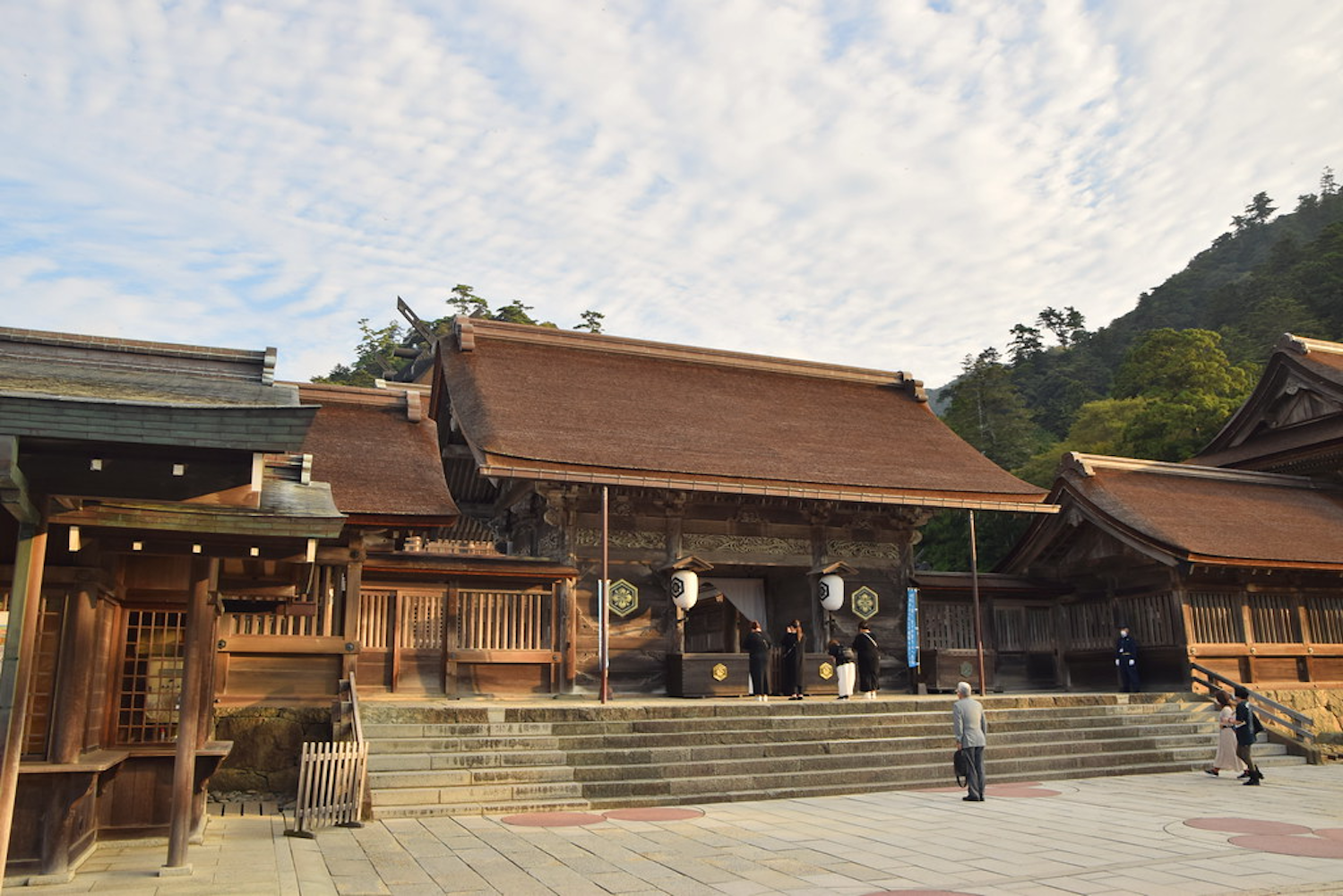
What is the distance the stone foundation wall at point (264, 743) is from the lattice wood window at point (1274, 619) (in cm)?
1721

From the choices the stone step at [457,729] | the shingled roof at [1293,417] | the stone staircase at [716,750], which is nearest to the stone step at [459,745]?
the stone staircase at [716,750]

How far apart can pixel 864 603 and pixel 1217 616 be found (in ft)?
22.1

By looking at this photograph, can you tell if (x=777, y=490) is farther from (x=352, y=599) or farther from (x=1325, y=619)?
(x=1325, y=619)

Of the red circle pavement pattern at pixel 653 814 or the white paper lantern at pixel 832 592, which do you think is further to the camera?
the white paper lantern at pixel 832 592

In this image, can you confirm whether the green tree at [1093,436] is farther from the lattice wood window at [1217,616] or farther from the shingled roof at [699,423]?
the lattice wood window at [1217,616]

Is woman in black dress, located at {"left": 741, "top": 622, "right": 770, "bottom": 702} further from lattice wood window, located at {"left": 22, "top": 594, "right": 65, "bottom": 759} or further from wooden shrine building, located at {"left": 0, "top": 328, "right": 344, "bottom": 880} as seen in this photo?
lattice wood window, located at {"left": 22, "top": 594, "right": 65, "bottom": 759}

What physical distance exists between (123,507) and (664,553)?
38.7 feet

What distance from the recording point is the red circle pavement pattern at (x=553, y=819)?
10.2 m

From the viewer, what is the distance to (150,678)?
9867 mm

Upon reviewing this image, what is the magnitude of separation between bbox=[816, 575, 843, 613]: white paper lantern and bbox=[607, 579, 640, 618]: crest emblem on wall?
12.1 feet

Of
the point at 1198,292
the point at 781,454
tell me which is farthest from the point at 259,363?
the point at 1198,292

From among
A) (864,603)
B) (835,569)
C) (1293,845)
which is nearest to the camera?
(1293,845)

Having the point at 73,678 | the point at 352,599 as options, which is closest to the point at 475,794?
the point at 352,599

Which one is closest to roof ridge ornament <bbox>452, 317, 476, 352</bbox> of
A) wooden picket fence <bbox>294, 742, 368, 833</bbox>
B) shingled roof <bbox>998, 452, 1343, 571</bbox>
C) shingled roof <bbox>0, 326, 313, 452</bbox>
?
shingled roof <bbox>0, 326, 313, 452</bbox>
